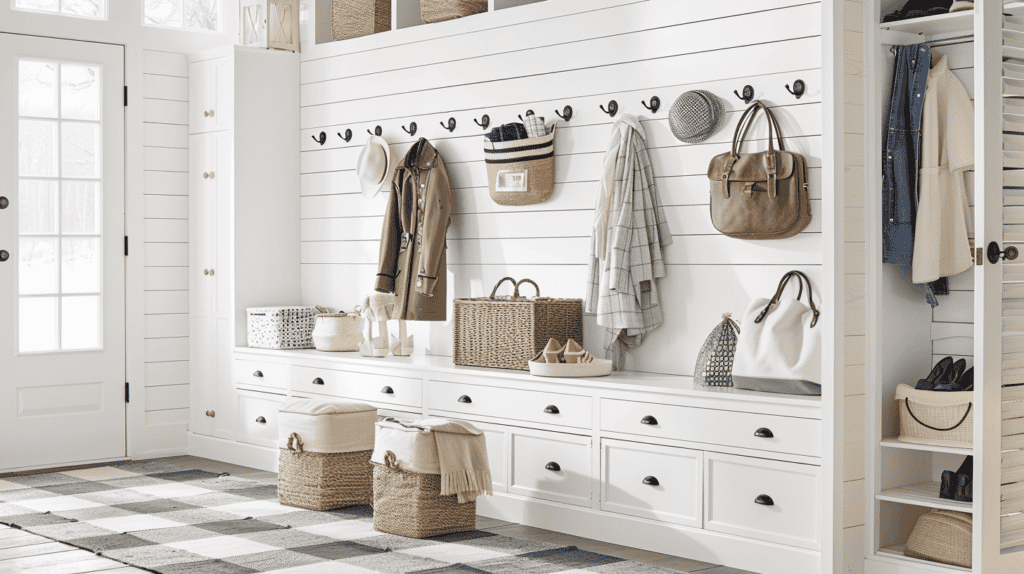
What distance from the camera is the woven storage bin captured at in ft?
10.9

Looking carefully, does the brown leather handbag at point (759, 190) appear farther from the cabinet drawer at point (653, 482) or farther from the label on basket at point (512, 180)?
the label on basket at point (512, 180)

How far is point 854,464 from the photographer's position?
→ 3455 mm

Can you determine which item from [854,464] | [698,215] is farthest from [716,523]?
[698,215]

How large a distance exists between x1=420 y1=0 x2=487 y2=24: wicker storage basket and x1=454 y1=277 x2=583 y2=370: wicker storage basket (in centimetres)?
130

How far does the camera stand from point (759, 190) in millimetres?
3879

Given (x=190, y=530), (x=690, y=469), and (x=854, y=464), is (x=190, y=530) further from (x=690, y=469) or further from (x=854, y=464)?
(x=854, y=464)

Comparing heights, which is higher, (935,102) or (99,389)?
(935,102)

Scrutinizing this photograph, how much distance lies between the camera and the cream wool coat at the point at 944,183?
345cm

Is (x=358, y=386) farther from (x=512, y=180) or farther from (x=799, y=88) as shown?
(x=799, y=88)

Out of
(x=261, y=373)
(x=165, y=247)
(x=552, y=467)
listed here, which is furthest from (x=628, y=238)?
(x=165, y=247)

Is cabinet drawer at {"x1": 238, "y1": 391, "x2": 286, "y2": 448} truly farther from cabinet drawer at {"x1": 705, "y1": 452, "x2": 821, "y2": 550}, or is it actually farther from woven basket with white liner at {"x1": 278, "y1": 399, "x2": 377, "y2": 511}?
cabinet drawer at {"x1": 705, "y1": 452, "x2": 821, "y2": 550}

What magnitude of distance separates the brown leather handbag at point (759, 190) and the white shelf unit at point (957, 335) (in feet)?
1.12

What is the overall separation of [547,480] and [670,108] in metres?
1.49

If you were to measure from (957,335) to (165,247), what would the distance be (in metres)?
4.05
